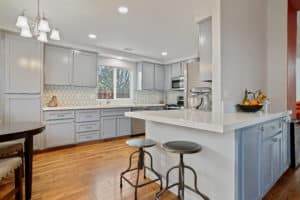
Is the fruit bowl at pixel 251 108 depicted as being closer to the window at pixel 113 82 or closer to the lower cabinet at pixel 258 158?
the lower cabinet at pixel 258 158

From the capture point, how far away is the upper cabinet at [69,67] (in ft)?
12.9

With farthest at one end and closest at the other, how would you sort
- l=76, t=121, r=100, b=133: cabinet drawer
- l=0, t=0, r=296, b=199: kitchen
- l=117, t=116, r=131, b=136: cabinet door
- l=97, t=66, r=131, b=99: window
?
Answer: l=97, t=66, r=131, b=99: window, l=117, t=116, r=131, b=136: cabinet door, l=76, t=121, r=100, b=133: cabinet drawer, l=0, t=0, r=296, b=199: kitchen

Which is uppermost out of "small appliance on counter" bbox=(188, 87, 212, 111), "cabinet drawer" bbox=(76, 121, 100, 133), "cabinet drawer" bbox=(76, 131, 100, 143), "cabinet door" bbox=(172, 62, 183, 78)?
"cabinet door" bbox=(172, 62, 183, 78)

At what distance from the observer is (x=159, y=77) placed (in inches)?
245

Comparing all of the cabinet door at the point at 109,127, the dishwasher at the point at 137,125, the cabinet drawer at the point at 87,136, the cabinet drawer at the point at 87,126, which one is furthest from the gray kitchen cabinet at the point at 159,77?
the cabinet drawer at the point at 87,136

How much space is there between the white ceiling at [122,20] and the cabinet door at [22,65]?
338 millimetres

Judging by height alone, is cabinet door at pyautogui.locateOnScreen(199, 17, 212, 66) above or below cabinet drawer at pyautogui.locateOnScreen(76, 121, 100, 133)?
above

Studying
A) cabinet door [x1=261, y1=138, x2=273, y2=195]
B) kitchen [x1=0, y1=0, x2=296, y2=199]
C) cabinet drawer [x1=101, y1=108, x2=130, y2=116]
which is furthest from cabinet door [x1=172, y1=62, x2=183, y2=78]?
cabinet door [x1=261, y1=138, x2=273, y2=195]

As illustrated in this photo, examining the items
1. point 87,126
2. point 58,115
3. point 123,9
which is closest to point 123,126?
point 87,126

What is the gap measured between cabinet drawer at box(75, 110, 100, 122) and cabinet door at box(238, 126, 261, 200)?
3.58 meters

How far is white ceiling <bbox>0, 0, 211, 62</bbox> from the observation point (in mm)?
2441

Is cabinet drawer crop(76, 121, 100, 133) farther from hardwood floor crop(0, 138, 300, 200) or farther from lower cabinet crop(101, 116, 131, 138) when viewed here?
hardwood floor crop(0, 138, 300, 200)

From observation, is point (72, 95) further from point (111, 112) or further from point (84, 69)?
point (111, 112)

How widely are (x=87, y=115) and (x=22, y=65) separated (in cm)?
165
